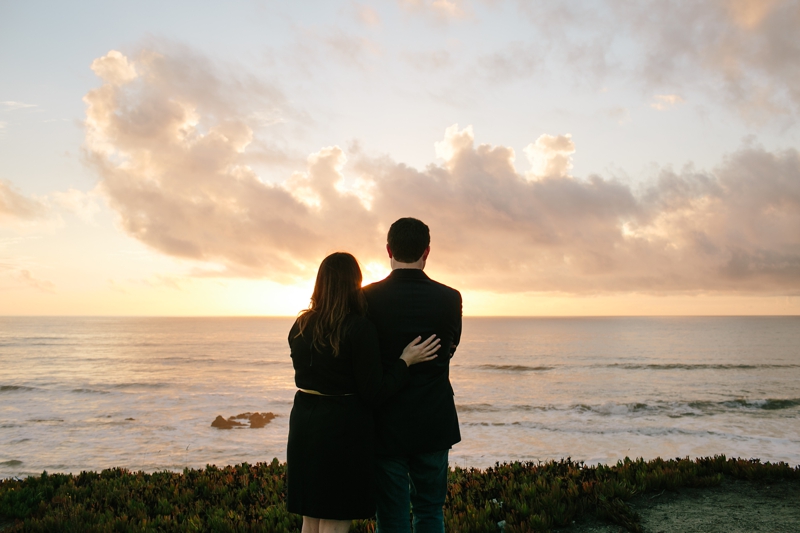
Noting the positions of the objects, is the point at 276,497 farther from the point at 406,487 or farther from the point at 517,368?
the point at 517,368

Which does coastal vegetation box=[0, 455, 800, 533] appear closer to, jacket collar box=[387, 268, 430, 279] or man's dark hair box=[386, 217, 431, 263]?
jacket collar box=[387, 268, 430, 279]

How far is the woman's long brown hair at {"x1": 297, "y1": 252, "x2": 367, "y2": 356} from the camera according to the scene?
3047mm

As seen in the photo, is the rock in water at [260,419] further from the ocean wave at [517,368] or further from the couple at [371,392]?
the ocean wave at [517,368]

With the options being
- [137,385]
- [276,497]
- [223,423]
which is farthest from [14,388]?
[276,497]

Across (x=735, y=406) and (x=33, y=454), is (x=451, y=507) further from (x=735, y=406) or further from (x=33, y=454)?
(x=735, y=406)

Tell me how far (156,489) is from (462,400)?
73.3 feet

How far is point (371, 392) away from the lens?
3.03m

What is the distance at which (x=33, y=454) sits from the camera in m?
16.2

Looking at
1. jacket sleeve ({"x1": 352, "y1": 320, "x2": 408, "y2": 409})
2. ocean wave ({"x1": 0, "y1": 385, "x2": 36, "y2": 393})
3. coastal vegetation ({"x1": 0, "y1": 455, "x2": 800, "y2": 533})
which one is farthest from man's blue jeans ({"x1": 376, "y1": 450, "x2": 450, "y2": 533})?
ocean wave ({"x1": 0, "y1": 385, "x2": 36, "y2": 393})

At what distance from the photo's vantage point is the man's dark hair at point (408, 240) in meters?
3.25

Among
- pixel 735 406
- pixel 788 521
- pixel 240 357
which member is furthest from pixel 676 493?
pixel 240 357

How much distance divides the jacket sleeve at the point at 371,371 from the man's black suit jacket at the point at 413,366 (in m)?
0.12

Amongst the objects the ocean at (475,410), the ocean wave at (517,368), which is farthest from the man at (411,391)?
the ocean wave at (517,368)

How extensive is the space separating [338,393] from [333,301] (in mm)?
576
